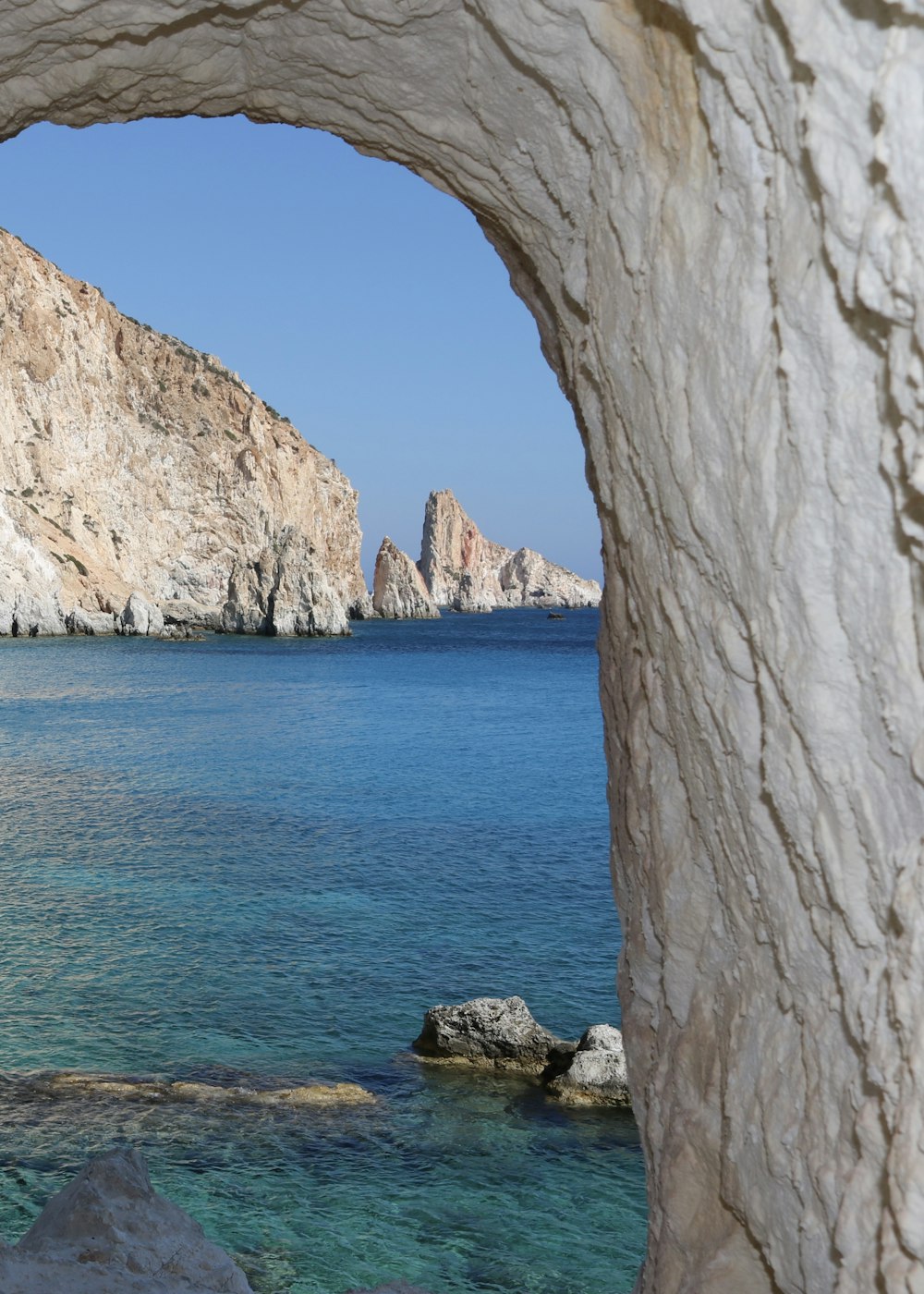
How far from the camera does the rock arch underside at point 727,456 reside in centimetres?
234

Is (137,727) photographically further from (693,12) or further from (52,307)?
(52,307)

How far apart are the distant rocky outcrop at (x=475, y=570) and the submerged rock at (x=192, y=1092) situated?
422 feet

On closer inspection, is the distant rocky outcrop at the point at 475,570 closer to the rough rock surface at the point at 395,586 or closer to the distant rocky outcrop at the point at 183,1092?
the rough rock surface at the point at 395,586

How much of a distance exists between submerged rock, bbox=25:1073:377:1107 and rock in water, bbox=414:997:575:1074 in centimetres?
113

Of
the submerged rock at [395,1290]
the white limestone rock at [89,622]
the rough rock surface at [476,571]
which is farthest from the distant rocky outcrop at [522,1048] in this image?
the rough rock surface at [476,571]

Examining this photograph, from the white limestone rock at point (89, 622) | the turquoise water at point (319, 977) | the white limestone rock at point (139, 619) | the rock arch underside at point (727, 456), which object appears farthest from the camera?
the white limestone rock at point (139, 619)

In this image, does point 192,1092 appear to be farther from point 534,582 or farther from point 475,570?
point 534,582

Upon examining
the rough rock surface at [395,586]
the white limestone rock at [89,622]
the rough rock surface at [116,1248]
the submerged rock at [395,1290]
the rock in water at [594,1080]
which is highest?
the rough rock surface at [395,586]

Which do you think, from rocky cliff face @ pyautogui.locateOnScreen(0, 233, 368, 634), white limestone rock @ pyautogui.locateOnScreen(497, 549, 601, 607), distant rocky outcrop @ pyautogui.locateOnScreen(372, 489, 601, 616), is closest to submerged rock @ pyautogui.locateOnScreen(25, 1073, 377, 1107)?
rocky cliff face @ pyautogui.locateOnScreen(0, 233, 368, 634)

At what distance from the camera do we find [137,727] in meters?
33.6

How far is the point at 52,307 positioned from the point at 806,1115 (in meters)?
76.3

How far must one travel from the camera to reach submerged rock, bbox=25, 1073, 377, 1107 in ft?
33.1

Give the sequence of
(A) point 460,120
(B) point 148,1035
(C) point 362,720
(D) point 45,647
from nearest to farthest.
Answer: (A) point 460,120
(B) point 148,1035
(C) point 362,720
(D) point 45,647

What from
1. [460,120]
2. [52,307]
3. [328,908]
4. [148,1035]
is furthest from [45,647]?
[460,120]
